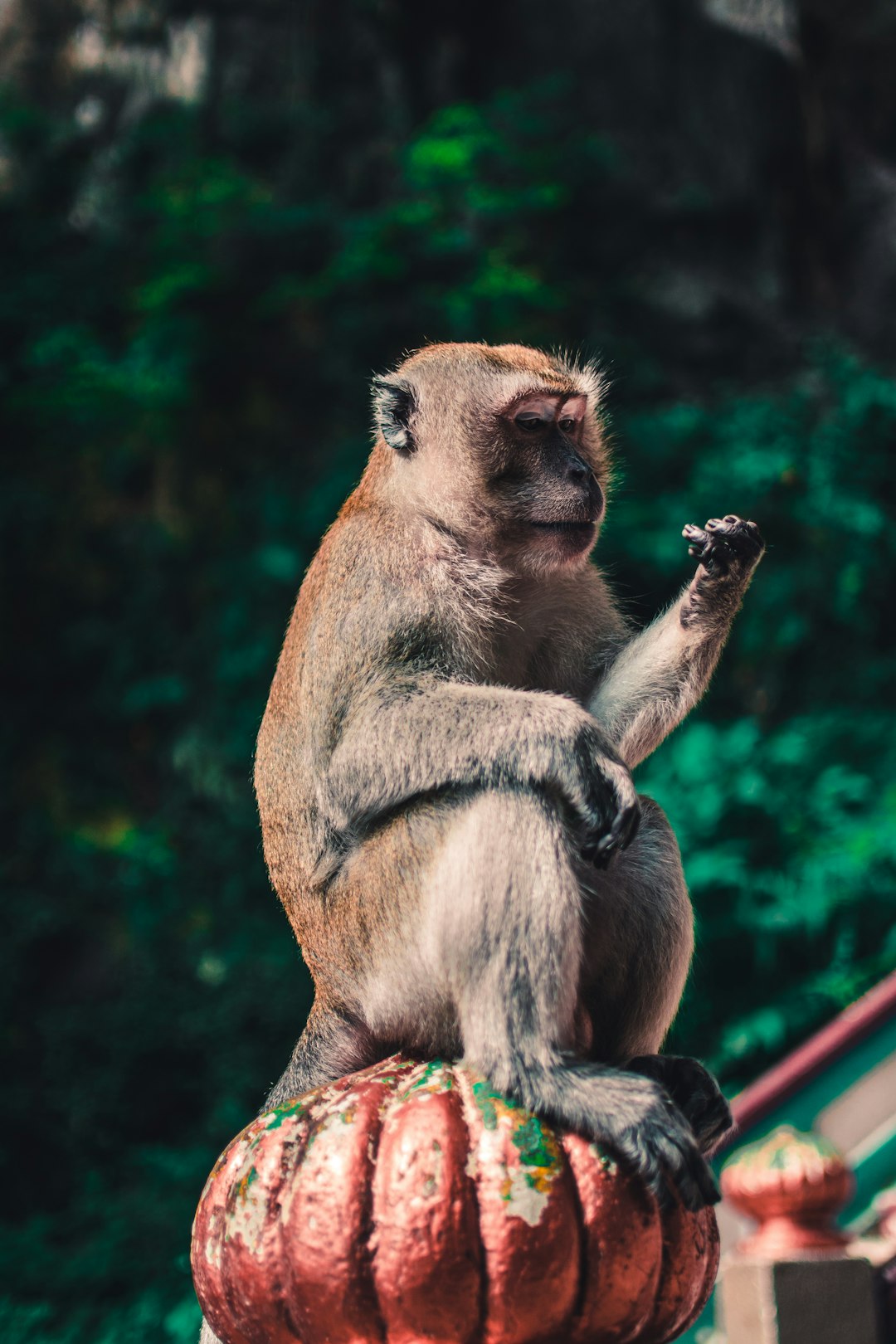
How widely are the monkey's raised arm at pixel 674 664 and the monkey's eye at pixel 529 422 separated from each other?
49cm

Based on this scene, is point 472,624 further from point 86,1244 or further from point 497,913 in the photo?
point 86,1244

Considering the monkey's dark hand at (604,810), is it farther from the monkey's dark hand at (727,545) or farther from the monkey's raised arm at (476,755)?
the monkey's dark hand at (727,545)

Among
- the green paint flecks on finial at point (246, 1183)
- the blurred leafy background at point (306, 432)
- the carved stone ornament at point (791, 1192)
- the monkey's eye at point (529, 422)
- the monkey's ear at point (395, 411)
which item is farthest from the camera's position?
the blurred leafy background at point (306, 432)

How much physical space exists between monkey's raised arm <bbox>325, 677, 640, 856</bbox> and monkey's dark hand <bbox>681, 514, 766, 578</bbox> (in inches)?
20.0

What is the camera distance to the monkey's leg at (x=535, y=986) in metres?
2.34

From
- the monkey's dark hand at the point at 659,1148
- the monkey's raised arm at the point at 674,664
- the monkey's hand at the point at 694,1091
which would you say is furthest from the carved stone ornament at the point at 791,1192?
the monkey's dark hand at the point at 659,1148

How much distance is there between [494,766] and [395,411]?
117cm

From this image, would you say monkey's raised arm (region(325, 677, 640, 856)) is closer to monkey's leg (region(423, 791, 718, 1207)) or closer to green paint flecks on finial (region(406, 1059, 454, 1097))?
monkey's leg (region(423, 791, 718, 1207))

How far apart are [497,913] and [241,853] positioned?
634 cm

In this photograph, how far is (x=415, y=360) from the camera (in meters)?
Answer: 3.42

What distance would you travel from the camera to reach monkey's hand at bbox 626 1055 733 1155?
2582 mm

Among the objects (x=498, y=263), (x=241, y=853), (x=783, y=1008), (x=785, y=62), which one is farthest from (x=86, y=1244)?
(x=785, y=62)

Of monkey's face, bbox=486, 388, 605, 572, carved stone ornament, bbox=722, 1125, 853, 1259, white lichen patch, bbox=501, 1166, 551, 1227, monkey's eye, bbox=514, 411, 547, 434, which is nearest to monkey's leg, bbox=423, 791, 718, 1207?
white lichen patch, bbox=501, 1166, 551, 1227

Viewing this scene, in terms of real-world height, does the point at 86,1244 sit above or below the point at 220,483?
below
